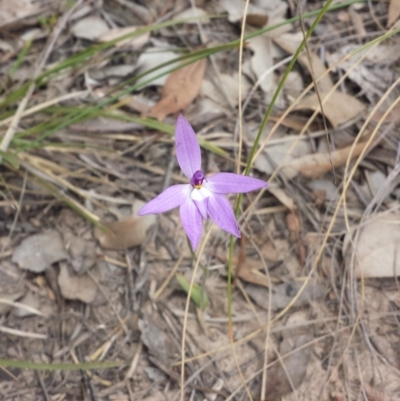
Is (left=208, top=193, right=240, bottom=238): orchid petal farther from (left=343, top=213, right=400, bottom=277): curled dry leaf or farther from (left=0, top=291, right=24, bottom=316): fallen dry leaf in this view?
(left=0, top=291, right=24, bottom=316): fallen dry leaf

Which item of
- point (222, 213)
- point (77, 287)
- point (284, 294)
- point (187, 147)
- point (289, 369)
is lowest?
point (289, 369)

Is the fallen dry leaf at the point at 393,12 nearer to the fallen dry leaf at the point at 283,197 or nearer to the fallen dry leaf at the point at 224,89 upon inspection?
the fallen dry leaf at the point at 224,89

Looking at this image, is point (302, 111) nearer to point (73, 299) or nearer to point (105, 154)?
point (105, 154)

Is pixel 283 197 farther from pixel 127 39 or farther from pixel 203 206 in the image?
pixel 127 39

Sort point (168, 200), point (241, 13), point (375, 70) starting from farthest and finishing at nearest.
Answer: point (241, 13) → point (375, 70) → point (168, 200)

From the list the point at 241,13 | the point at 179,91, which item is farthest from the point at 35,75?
the point at 241,13

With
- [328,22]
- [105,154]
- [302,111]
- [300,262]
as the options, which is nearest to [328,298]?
[300,262]

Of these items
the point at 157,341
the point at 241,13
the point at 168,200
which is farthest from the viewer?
the point at 241,13
